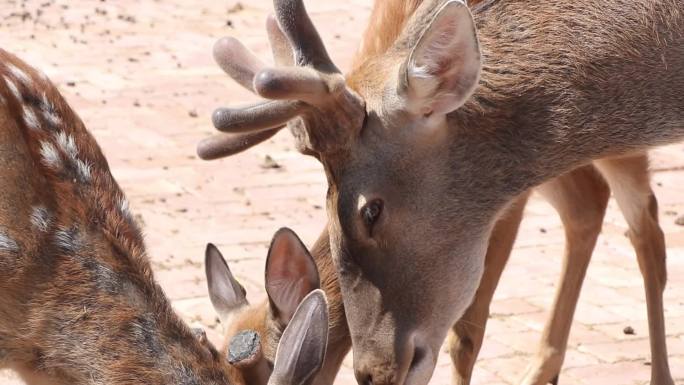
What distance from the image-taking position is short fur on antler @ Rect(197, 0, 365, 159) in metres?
6.12

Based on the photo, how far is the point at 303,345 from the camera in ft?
17.4

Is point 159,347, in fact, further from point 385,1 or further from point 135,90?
point 135,90

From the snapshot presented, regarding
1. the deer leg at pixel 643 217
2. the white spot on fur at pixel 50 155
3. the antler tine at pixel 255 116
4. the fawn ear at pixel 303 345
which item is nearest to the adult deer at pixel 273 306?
the antler tine at pixel 255 116

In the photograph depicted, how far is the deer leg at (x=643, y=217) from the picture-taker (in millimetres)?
8062

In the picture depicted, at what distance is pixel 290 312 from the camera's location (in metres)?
6.21

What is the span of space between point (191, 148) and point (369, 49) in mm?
4050

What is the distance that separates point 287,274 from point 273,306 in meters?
0.14

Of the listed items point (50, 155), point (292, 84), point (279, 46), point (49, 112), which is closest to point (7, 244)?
point (50, 155)

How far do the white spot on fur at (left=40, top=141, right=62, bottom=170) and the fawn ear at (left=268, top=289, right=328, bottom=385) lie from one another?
1.13 meters

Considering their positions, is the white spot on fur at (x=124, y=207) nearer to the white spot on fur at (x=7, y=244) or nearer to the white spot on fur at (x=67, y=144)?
the white spot on fur at (x=67, y=144)

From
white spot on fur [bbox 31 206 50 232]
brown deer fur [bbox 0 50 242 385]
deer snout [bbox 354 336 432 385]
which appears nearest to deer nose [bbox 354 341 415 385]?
deer snout [bbox 354 336 432 385]

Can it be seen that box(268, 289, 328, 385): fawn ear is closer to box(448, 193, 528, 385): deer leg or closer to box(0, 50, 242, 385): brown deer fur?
box(0, 50, 242, 385): brown deer fur

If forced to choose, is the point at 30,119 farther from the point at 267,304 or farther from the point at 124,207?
the point at 267,304

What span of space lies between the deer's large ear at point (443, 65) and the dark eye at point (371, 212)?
1.30 ft
